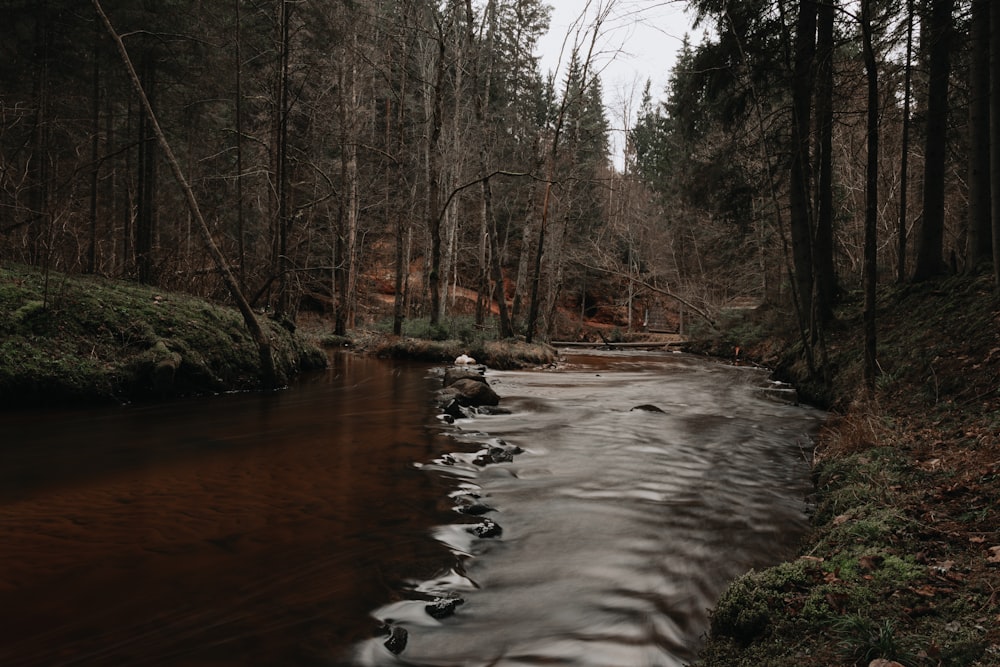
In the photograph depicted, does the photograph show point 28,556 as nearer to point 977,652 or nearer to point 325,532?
point 325,532

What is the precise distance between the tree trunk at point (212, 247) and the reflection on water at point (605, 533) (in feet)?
15.0

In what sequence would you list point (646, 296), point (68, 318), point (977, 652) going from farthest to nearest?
1. point (646, 296)
2. point (68, 318)
3. point (977, 652)

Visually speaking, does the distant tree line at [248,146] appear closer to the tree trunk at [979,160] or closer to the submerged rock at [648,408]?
the submerged rock at [648,408]

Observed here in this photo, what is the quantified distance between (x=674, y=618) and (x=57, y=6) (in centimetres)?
1810

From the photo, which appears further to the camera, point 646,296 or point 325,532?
point 646,296

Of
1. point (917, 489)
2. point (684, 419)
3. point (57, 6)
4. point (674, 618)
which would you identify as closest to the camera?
point (674, 618)

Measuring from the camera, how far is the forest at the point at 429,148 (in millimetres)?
9867

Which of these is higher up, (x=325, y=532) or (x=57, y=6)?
(x=57, y=6)

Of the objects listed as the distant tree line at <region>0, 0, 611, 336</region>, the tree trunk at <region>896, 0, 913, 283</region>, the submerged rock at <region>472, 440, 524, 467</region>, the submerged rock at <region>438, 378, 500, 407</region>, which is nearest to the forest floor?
the submerged rock at <region>472, 440, 524, 467</region>

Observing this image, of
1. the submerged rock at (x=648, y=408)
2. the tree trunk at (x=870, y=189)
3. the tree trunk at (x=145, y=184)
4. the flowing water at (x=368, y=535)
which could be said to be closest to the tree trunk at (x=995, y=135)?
the tree trunk at (x=870, y=189)

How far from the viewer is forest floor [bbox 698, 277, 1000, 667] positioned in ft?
7.84

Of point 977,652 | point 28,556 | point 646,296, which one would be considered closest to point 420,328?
point 28,556

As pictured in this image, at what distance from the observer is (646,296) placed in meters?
41.5

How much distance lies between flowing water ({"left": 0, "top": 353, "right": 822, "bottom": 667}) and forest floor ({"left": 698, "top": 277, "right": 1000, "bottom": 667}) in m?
0.46
